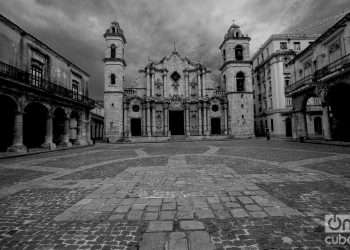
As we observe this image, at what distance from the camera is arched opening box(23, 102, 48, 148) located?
16328 millimetres

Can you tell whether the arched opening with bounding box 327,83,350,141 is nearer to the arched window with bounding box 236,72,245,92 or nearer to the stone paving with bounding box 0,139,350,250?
the arched window with bounding box 236,72,245,92

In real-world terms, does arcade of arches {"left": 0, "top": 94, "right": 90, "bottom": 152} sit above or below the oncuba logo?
above

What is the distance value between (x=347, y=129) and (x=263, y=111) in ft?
58.0

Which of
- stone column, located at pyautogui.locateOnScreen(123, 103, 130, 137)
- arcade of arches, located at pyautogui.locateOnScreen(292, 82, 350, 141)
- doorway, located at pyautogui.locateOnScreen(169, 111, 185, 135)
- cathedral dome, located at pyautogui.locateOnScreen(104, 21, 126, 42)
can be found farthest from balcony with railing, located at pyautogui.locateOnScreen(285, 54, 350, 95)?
cathedral dome, located at pyautogui.locateOnScreen(104, 21, 126, 42)

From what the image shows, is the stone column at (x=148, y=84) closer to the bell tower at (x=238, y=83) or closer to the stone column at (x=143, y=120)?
the stone column at (x=143, y=120)

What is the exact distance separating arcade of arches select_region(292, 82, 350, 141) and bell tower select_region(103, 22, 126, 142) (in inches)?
991

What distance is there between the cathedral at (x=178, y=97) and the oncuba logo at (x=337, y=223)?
25018 mm

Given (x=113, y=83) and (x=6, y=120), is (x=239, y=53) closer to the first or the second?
(x=113, y=83)

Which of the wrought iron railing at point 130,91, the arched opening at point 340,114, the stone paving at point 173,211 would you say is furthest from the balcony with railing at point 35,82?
the arched opening at point 340,114

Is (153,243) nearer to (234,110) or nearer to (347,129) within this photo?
(347,129)

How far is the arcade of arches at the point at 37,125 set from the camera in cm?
1237

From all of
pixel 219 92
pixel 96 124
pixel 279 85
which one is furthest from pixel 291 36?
pixel 96 124

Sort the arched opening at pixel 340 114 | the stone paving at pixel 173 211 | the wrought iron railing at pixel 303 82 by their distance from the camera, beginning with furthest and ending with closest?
the wrought iron railing at pixel 303 82, the arched opening at pixel 340 114, the stone paving at pixel 173 211

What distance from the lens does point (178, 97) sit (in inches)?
1216
